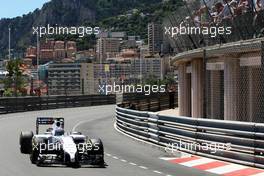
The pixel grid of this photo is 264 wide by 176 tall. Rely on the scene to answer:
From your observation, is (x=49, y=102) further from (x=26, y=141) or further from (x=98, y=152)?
(x=98, y=152)

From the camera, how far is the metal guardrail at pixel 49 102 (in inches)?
1639

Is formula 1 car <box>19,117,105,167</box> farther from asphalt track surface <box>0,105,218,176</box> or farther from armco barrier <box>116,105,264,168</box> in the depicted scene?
armco barrier <box>116,105,264,168</box>

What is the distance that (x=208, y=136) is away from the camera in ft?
52.5

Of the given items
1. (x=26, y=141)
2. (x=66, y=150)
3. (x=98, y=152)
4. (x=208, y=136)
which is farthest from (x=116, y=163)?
(x=26, y=141)

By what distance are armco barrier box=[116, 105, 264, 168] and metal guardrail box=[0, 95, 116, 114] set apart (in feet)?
71.4

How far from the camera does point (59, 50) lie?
91125mm

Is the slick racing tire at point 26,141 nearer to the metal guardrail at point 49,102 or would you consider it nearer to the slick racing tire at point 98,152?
the slick racing tire at point 98,152

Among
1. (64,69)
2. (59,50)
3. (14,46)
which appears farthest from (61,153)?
(14,46)

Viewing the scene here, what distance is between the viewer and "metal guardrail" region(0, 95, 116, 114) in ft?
137

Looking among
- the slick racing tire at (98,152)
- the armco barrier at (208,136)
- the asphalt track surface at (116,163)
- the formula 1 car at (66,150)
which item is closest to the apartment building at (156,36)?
the asphalt track surface at (116,163)

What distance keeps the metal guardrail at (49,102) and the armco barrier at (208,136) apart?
21760 mm

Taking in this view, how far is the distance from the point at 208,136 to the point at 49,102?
32.0 meters

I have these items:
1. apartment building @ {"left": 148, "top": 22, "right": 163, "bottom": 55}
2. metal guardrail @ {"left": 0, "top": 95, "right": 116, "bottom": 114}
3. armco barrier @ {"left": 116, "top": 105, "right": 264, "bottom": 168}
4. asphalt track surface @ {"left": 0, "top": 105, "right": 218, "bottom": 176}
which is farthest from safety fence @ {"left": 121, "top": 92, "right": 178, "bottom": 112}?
armco barrier @ {"left": 116, "top": 105, "right": 264, "bottom": 168}

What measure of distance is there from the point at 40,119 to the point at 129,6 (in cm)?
15094
